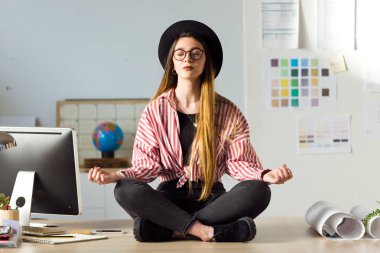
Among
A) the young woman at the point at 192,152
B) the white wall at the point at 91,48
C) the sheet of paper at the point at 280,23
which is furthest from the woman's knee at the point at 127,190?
the white wall at the point at 91,48

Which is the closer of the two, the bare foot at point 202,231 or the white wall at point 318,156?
the bare foot at point 202,231

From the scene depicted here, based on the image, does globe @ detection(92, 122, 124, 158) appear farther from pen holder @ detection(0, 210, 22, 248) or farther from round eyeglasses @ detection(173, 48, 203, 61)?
pen holder @ detection(0, 210, 22, 248)

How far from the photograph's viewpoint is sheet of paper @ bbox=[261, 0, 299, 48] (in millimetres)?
4141

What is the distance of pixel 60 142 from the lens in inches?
101

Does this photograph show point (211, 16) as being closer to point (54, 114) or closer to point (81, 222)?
point (54, 114)

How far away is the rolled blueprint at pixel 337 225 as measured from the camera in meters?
2.40

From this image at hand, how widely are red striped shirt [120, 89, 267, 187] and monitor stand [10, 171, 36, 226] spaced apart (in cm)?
34

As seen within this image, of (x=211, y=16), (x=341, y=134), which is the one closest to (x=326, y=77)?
(x=341, y=134)

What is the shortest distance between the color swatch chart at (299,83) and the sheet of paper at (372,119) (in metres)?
0.18

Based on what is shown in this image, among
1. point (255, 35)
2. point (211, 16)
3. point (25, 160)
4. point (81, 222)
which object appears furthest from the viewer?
point (211, 16)

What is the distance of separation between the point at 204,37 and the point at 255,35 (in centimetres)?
141

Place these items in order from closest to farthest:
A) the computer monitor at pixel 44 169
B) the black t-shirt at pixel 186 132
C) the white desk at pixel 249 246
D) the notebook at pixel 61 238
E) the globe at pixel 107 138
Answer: the white desk at pixel 249 246 < the notebook at pixel 61 238 < the computer monitor at pixel 44 169 < the black t-shirt at pixel 186 132 < the globe at pixel 107 138

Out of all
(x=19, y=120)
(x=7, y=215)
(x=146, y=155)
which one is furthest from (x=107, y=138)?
(x=7, y=215)

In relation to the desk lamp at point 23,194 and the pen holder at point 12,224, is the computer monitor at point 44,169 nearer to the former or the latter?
the desk lamp at point 23,194
